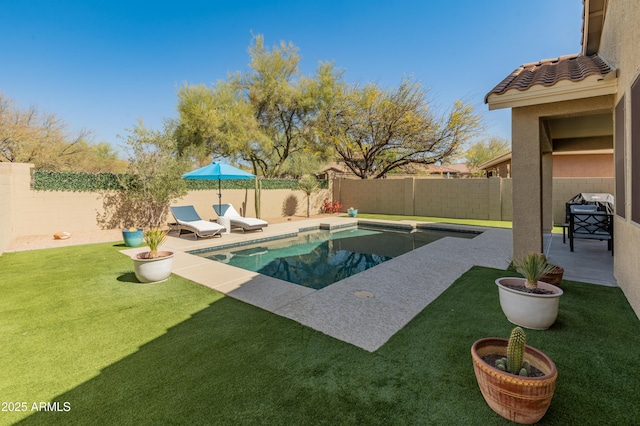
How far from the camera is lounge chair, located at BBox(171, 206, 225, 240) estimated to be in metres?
9.66

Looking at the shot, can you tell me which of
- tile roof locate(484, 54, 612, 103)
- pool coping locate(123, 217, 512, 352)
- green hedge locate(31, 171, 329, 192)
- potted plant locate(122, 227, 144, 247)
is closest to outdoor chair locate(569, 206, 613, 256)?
pool coping locate(123, 217, 512, 352)

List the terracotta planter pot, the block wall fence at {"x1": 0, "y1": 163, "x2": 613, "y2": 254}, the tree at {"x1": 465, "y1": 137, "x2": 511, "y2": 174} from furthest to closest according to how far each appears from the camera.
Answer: the tree at {"x1": 465, "y1": 137, "x2": 511, "y2": 174}
the block wall fence at {"x1": 0, "y1": 163, "x2": 613, "y2": 254}
the terracotta planter pot

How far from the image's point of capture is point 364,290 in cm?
475

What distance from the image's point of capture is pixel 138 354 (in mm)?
3027

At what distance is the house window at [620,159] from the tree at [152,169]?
11.7 m

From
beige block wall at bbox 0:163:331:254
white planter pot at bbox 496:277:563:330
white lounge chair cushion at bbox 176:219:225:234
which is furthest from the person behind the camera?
white lounge chair cushion at bbox 176:219:225:234

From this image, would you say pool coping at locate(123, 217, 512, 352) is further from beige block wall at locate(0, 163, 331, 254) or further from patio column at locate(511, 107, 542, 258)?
beige block wall at locate(0, 163, 331, 254)

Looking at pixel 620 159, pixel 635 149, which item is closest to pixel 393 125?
pixel 620 159

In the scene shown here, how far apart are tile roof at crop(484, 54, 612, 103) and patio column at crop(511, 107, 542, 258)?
517 mm

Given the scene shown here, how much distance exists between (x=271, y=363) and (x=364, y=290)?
2.25m

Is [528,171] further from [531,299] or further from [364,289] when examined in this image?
[364,289]

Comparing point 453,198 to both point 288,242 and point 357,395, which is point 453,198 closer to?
point 288,242

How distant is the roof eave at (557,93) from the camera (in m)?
4.53

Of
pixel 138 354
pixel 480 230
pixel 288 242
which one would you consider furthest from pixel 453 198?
pixel 138 354
